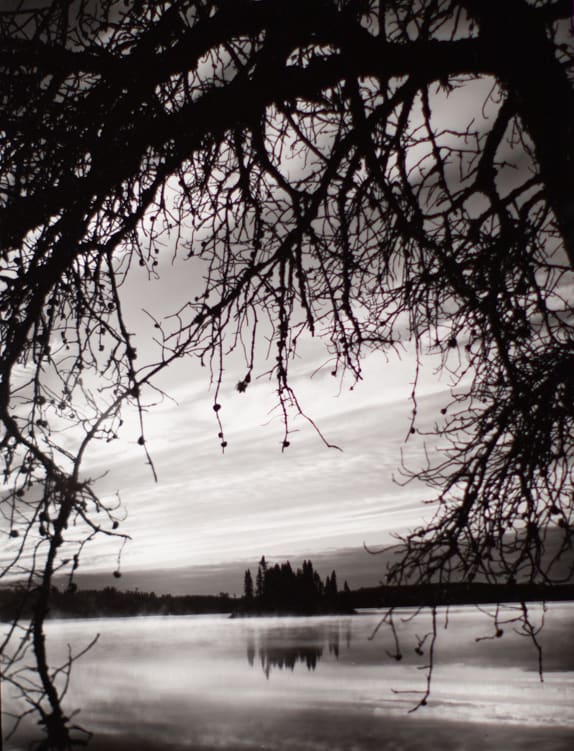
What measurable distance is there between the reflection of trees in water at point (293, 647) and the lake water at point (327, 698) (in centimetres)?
46

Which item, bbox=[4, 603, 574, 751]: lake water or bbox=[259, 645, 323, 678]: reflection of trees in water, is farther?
bbox=[259, 645, 323, 678]: reflection of trees in water

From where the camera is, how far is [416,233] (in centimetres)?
328

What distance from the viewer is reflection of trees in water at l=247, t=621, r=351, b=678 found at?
120188mm

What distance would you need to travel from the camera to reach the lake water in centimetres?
7794

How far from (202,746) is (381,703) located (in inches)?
1106

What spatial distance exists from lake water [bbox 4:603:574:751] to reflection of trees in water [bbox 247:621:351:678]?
1.51 ft

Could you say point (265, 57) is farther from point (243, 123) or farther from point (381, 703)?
point (381, 703)

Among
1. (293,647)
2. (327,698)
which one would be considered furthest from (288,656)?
(327,698)

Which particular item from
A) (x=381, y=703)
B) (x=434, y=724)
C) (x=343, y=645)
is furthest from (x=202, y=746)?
(x=343, y=645)

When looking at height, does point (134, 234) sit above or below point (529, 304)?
above

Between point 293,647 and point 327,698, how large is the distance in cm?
3985

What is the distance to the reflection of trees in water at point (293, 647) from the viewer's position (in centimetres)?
12019

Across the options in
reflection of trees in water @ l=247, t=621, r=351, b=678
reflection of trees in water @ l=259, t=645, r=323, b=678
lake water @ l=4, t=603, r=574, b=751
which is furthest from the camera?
reflection of trees in water @ l=247, t=621, r=351, b=678

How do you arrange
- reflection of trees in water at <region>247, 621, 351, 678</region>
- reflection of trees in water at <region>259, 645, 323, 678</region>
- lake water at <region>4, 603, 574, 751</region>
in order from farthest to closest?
reflection of trees in water at <region>247, 621, 351, 678</region>
reflection of trees in water at <region>259, 645, 323, 678</region>
lake water at <region>4, 603, 574, 751</region>
